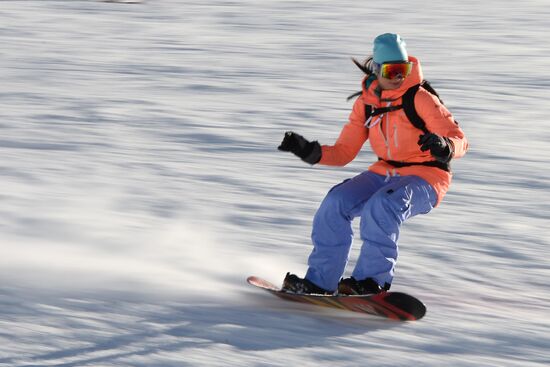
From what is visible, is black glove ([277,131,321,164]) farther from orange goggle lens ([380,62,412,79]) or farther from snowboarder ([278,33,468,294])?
orange goggle lens ([380,62,412,79])

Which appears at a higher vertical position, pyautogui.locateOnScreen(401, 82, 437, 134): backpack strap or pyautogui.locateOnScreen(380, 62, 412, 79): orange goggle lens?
pyautogui.locateOnScreen(380, 62, 412, 79): orange goggle lens

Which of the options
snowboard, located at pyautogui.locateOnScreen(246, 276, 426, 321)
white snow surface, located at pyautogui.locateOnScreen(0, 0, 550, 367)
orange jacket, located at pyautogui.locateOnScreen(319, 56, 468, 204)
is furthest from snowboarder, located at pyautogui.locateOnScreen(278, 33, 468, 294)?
white snow surface, located at pyautogui.locateOnScreen(0, 0, 550, 367)

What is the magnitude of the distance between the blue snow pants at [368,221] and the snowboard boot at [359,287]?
25 mm

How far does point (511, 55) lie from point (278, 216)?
280 inches

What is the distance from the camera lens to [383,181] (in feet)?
16.8

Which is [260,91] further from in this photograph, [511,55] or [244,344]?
[244,344]

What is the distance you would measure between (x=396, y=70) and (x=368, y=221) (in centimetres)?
80

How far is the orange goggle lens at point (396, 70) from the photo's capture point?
16.2 ft

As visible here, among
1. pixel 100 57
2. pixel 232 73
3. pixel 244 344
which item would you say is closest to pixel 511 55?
pixel 232 73

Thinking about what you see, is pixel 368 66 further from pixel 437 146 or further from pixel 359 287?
Result: pixel 359 287

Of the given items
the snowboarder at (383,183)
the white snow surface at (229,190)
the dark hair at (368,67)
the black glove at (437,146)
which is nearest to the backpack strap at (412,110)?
the snowboarder at (383,183)

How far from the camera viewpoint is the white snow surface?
174 inches

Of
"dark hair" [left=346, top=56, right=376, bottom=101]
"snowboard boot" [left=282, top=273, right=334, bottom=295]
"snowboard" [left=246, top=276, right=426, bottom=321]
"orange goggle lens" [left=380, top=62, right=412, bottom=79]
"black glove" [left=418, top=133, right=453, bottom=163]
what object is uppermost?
"dark hair" [left=346, top=56, right=376, bottom=101]

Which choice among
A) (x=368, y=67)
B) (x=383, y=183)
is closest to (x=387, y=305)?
(x=383, y=183)
